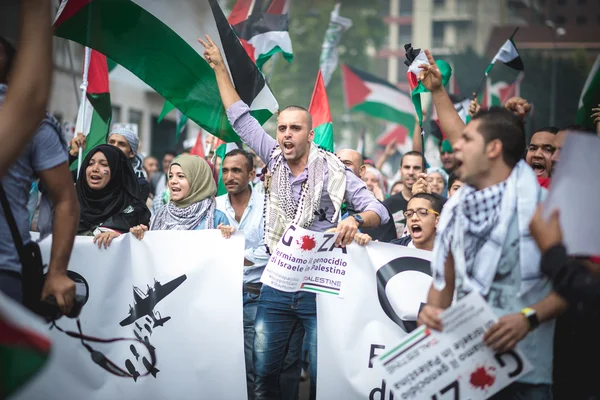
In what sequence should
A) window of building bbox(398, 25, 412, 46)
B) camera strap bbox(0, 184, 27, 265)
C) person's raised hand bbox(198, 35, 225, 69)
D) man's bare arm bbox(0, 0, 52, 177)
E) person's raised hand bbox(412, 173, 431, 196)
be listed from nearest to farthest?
man's bare arm bbox(0, 0, 52, 177) < camera strap bbox(0, 184, 27, 265) < person's raised hand bbox(198, 35, 225, 69) < person's raised hand bbox(412, 173, 431, 196) < window of building bbox(398, 25, 412, 46)

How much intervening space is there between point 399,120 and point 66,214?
35.7 ft

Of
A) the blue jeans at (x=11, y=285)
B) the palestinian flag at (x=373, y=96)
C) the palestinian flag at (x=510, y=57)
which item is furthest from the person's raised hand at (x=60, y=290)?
the palestinian flag at (x=373, y=96)

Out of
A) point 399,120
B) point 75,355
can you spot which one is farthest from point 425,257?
point 399,120

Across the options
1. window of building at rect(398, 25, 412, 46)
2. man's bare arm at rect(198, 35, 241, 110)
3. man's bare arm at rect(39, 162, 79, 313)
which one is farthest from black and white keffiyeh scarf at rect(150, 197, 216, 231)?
window of building at rect(398, 25, 412, 46)

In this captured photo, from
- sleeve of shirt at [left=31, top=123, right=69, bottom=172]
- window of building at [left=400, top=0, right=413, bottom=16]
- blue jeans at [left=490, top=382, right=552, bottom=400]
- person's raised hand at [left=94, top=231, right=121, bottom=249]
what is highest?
window of building at [left=400, top=0, right=413, bottom=16]

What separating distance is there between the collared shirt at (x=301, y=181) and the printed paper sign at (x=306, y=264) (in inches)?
5.8

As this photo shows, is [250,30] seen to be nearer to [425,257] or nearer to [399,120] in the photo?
[425,257]

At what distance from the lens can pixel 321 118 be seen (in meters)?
7.81

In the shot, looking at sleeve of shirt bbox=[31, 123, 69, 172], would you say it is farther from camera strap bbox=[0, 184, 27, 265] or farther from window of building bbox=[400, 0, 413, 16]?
window of building bbox=[400, 0, 413, 16]

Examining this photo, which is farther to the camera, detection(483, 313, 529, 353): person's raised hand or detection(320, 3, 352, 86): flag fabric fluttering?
detection(320, 3, 352, 86): flag fabric fluttering

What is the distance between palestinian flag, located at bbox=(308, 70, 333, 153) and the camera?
753 centimetres

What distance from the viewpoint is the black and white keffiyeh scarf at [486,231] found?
11.0 feet

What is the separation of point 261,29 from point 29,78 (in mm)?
5628

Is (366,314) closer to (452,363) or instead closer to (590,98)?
(452,363)
